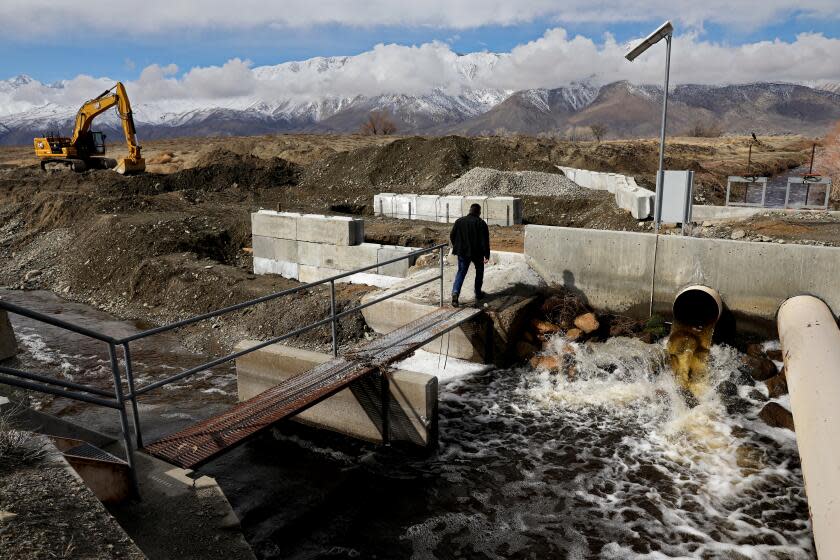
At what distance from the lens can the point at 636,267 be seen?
1110 centimetres

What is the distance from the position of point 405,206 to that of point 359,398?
593 inches

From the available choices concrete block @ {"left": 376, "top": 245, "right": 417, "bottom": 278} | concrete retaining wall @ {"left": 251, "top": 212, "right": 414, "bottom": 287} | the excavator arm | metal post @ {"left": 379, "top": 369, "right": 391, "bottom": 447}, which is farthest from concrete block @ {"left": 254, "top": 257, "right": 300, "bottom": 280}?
the excavator arm

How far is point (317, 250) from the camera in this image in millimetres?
15242

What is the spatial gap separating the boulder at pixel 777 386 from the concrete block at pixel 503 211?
11.0m

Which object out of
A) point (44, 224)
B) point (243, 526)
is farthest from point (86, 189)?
point (243, 526)

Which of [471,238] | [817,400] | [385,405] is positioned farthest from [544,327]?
[817,400]

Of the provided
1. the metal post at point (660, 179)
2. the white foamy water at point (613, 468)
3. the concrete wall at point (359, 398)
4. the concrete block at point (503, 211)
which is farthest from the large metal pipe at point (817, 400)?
the concrete block at point (503, 211)

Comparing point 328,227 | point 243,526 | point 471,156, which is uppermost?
point 471,156

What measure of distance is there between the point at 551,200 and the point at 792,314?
14.4 m

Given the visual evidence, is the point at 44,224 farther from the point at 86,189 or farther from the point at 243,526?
the point at 243,526

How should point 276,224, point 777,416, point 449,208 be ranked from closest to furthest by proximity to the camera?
point 777,416 < point 276,224 < point 449,208

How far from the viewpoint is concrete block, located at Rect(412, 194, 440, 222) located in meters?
21.7

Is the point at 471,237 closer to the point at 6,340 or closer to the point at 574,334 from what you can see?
the point at 574,334

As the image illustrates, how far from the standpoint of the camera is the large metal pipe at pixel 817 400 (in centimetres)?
500
